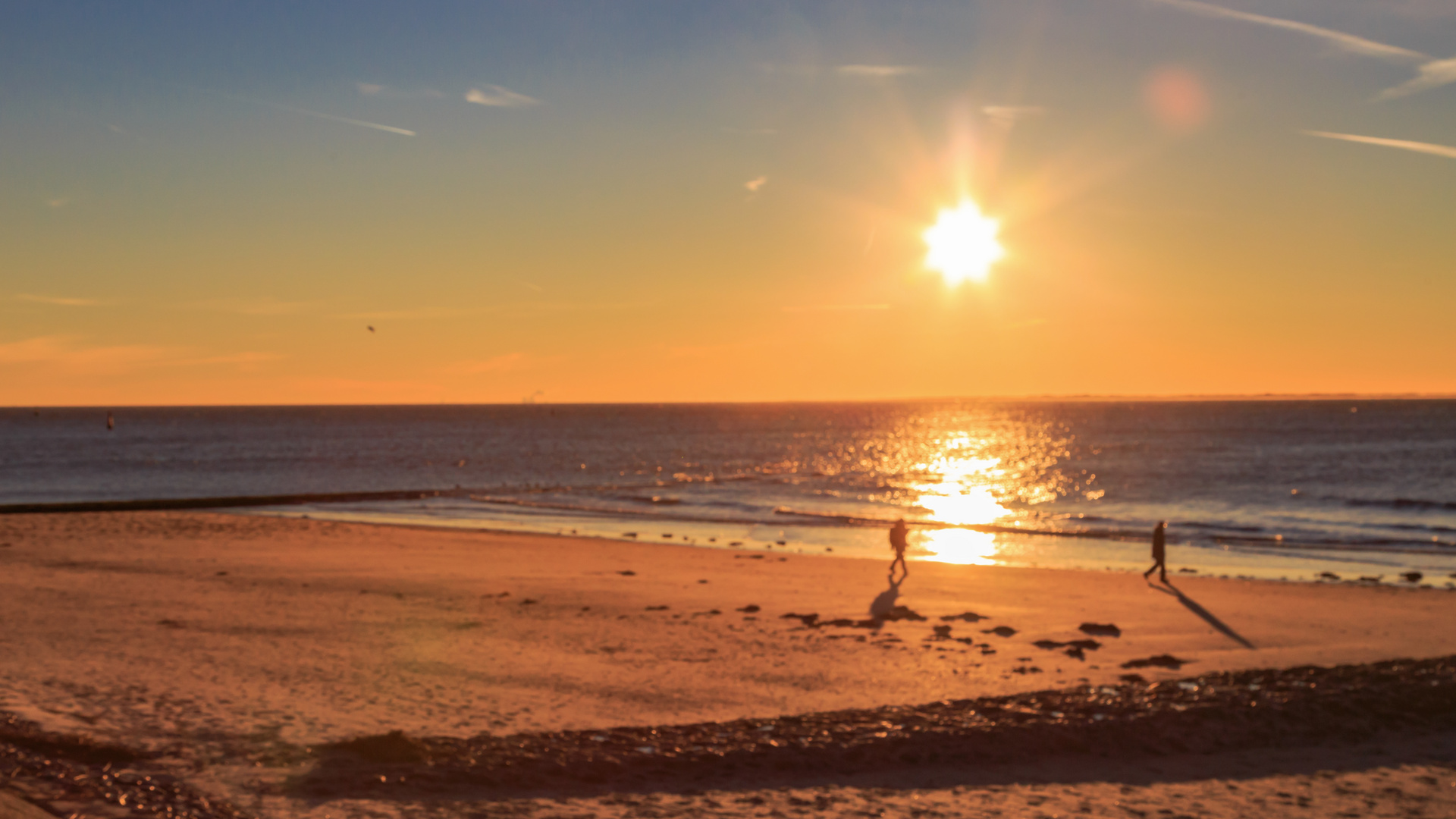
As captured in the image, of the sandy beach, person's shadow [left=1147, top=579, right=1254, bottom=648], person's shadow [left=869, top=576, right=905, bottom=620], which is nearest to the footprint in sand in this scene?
the sandy beach

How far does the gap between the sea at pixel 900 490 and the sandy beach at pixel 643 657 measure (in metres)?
8.69

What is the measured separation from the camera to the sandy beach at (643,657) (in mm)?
10102

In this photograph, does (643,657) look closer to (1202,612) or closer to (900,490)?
(1202,612)

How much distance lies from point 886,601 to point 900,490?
44.3 metres

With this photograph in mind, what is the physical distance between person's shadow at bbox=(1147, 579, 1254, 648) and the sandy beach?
0.31 ft

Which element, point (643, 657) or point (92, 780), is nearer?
point (92, 780)

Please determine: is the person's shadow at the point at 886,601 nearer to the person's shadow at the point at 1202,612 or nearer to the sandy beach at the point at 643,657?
the sandy beach at the point at 643,657

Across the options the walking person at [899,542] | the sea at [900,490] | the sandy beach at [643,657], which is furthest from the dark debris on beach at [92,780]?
the sea at [900,490]

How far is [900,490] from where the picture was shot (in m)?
66.7

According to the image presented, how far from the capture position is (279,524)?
1608 inches

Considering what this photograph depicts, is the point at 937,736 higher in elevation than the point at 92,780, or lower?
higher

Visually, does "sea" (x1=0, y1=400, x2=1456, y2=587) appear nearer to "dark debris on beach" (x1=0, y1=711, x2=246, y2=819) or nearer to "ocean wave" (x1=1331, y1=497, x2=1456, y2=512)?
"ocean wave" (x1=1331, y1=497, x2=1456, y2=512)

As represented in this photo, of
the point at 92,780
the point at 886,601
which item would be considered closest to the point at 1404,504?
the point at 886,601

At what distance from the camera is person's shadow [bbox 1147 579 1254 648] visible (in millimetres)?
18816
